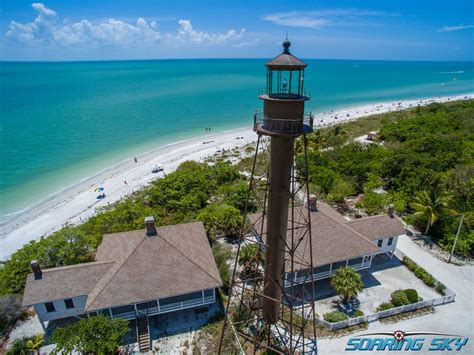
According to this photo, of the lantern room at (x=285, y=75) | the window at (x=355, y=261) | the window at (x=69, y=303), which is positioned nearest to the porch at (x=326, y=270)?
the window at (x=355, y=261)

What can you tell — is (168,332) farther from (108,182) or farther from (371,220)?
(108,182)

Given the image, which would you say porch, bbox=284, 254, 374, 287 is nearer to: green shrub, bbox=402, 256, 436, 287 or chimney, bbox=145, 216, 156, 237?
green shrub, bbox=402, 256, 436, 287

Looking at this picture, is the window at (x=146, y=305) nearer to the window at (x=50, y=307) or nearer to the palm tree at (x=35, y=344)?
the window at (x=50, y=307)

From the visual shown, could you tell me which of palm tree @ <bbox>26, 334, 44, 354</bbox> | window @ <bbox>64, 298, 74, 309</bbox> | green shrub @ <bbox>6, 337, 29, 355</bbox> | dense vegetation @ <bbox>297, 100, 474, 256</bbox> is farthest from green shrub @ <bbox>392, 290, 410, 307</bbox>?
green shrub @ <bbox>6, 337, 29, 355</bbox>

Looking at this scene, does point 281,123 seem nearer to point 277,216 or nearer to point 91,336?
point 277,216

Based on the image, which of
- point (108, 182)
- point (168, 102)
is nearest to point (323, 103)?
point (168, 102)

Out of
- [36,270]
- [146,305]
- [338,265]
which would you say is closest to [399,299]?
[338,265]
